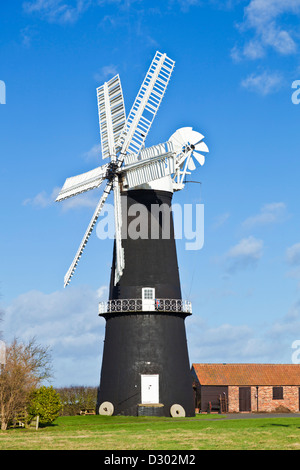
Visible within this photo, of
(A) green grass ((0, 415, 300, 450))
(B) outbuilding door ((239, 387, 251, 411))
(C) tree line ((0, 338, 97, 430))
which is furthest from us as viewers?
(B) outbuilding door ((239, 387, 251, 411))

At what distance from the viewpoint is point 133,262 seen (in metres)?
40.1

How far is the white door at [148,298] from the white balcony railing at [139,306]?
15 cm

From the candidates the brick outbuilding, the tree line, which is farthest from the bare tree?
the brick outbuilding

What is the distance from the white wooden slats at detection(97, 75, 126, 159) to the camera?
4069 cm

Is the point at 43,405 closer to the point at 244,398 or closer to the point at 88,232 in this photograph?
the point at 88,232

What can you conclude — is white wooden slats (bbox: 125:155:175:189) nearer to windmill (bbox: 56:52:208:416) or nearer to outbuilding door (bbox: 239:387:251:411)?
windmill (bbox: 56:52:208:416)

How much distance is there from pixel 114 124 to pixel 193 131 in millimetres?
4867

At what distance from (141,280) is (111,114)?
10462 mm

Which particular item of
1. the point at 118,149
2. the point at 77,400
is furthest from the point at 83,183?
the point at 77,400

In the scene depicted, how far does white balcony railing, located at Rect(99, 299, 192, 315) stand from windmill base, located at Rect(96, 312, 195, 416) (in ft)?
1.16

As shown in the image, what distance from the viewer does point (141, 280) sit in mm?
39781

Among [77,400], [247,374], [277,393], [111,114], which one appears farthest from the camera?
[247,374]

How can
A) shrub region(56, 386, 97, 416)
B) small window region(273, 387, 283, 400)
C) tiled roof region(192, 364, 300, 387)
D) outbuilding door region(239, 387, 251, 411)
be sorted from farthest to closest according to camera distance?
1. small window region(273, 387, 283, 400)
2. tiled roof region(192, 364, 300, 387)
3. outbuilding door region(239, 387, 251, 411)
4. shrub region(56, 386, 97, 416)
